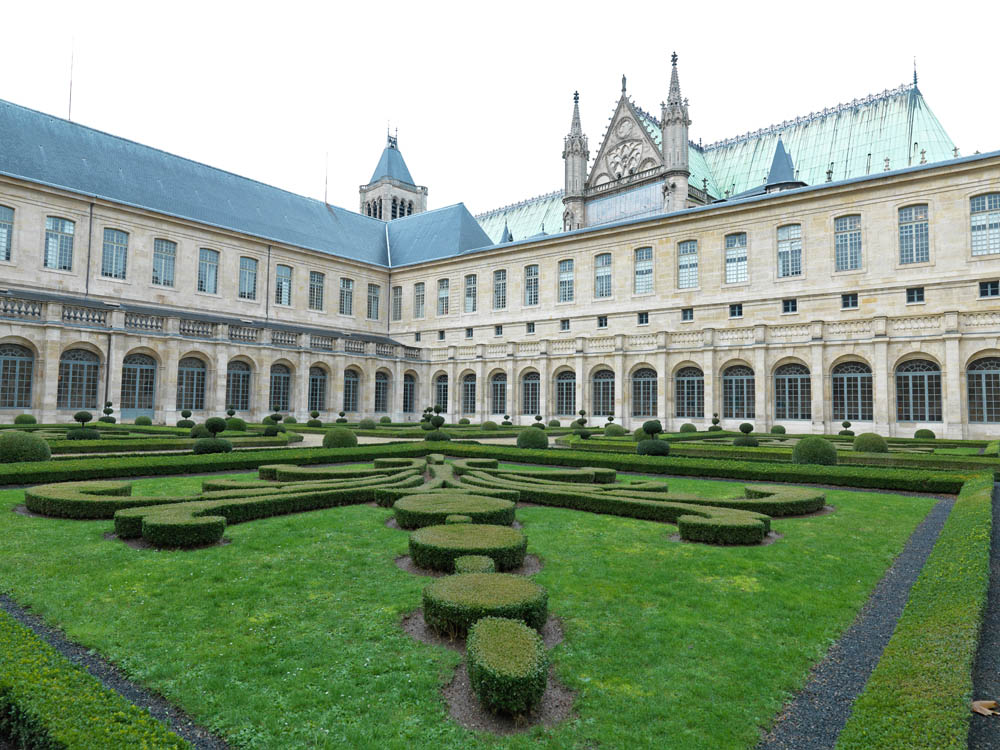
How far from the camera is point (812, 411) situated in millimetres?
29078

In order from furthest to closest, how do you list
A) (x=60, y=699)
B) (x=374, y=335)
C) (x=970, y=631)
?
(x=374, y=335) < (x=970, y=631) < (x=60, y=699)

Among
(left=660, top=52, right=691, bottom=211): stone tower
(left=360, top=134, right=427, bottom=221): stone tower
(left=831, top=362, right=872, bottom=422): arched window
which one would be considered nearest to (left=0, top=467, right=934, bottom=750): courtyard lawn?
(left=831, top=362, right=872, bottom=422): arched window

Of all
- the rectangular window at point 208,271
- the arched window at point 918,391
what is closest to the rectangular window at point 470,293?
the rectangular window at point 208,271

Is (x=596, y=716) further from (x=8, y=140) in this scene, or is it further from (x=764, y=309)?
(x=8, y=140)

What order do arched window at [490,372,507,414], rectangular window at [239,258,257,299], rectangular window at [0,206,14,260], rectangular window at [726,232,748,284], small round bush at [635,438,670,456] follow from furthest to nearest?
rectangular window at [239,258,257,299], arched window at [490,372,507,414], rectangular window at [726,232,748,284], rectangular window at [0,206,14,260], small round bush at [635,438,670,456]

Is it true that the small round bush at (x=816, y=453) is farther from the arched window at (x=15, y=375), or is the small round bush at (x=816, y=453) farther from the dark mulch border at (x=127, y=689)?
the arched window at (x=15, y=375)

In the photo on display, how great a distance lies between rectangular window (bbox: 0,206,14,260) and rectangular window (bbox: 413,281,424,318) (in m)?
25.4

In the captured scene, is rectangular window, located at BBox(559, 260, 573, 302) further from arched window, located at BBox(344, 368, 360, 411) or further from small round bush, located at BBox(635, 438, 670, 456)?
small round bush, located at BBox(635, 438, 670, 456)

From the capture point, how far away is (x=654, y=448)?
1692cm

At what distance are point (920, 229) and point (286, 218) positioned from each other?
4025cm

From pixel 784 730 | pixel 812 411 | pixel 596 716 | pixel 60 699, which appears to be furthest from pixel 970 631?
pixel 812 411

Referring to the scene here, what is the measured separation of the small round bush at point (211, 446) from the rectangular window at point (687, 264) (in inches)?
1132

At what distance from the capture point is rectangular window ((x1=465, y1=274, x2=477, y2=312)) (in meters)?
45.5

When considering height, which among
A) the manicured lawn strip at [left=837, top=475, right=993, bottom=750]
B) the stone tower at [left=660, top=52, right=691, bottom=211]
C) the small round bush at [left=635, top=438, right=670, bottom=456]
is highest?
the stone tower at [left=660, top=52, right=691, bottom=211]
